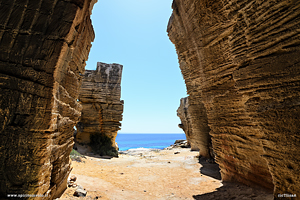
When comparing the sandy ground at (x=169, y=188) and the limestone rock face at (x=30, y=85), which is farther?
the sandy ground at (x=169, y=188)

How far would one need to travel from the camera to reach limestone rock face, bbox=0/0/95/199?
2.50m

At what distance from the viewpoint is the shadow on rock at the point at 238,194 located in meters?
3.97

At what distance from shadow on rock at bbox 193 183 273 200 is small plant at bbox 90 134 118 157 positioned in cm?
1245

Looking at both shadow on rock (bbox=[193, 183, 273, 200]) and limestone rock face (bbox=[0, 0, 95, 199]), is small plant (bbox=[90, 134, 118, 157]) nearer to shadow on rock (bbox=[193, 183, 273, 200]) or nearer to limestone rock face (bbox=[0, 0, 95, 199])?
shadow on rock (bbox=[193, 183, 273, 200])

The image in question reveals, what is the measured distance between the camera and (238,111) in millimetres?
5152

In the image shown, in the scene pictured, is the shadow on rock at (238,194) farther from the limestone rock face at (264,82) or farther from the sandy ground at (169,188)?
the limestone rock face at (264,82)

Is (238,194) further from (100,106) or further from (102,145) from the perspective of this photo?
(100,106)

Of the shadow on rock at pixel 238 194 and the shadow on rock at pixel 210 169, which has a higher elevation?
the shadow on rock at pixel 238 194

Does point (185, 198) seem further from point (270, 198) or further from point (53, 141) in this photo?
point (53, 141)

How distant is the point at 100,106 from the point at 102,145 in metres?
4.62

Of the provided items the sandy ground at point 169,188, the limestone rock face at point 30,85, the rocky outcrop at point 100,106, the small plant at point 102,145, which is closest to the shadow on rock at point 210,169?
the sandy ground at point 169,188

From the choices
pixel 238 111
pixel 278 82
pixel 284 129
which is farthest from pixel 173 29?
pixel 284 129

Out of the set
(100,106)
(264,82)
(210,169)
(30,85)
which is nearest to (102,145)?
(100,106)

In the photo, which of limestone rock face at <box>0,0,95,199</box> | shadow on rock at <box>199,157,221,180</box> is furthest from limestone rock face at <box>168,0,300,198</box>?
limestone rock face at <box>0,0,95,199</box>
